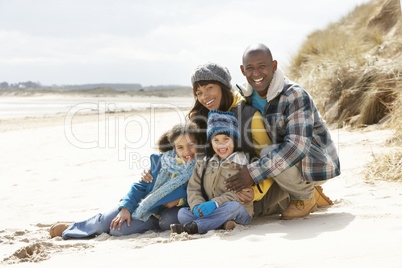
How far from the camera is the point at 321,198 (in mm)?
3658

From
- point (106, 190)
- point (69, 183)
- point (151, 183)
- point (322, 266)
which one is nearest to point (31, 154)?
point (69, 183)

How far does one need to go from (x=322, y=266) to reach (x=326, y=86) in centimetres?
701

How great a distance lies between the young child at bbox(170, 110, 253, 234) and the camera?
308cm

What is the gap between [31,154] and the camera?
27.1ft

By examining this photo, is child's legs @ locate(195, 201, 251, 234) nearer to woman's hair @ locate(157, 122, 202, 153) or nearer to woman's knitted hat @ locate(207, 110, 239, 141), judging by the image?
woman's knitted hat @ locate(207, 110, 239, 141)

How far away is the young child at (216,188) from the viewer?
3076mm

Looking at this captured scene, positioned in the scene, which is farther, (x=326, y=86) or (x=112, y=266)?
(x=326, y=86)

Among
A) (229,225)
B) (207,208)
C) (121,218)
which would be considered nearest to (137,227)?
(121,218)

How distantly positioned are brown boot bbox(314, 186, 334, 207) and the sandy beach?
0.09 metres

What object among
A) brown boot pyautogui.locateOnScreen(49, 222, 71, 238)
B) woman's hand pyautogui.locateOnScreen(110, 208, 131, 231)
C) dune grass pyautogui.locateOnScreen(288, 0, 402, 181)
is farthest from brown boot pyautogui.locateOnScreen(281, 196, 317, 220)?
dune grass pyautogui.locateOnScreen(288, 0, 402, 181)

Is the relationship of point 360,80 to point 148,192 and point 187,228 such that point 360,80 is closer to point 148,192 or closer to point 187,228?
point 148,192

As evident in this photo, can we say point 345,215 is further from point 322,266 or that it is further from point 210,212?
point 322,266

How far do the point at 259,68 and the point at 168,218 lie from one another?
1402 mm

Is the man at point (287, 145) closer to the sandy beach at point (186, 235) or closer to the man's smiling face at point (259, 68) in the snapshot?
the man's smiling face at point (259, 68)
